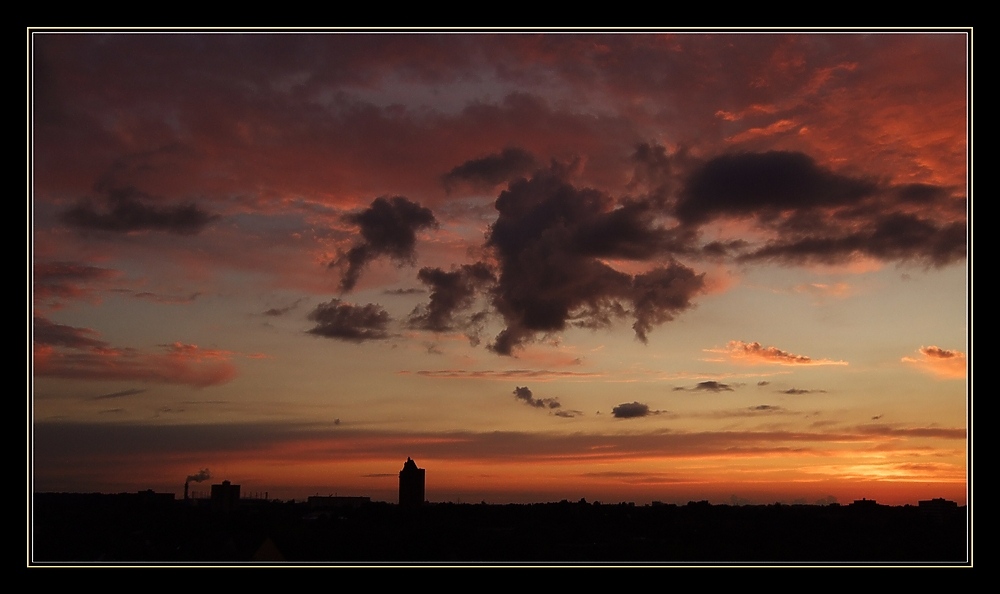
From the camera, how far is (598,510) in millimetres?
72312

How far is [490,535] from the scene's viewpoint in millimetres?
60625

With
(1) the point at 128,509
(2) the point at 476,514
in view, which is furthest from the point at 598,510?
(1) the point at 128,509

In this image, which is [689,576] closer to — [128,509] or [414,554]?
Answer: [414,554]

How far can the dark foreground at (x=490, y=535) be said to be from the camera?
5609 cm

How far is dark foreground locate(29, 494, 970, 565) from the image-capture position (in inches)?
2208

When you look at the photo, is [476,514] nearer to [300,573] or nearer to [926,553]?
[926,553]

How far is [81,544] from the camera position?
194ft

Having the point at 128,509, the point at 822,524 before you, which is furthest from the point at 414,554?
the point at 822,524
